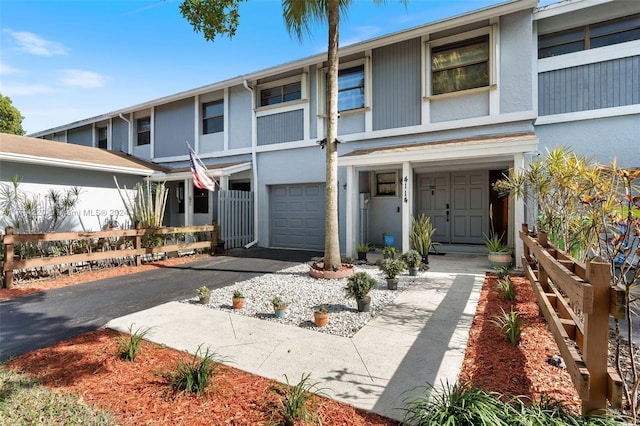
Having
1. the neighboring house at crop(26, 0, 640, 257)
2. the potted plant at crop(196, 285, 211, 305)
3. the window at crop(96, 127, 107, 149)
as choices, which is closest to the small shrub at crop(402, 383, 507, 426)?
the potted plant at crop(196, 285, 211, 305)

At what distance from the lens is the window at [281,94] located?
11.5 metres

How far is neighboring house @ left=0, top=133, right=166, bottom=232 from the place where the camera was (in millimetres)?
9297

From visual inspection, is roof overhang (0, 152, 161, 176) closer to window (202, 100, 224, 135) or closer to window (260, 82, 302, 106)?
window (202, 100, 224, 135)

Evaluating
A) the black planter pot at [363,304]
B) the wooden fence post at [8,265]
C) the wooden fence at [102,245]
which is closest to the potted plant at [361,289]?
the black planter pot at [363,304]

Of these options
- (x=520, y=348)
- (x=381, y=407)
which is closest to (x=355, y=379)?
(x=381, y=407)

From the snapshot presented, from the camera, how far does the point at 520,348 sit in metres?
3.39

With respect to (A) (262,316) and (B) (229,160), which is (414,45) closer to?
(B) (229,160)

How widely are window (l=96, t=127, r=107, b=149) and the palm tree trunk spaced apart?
14827 millimetres

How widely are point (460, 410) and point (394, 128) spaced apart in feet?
28.3

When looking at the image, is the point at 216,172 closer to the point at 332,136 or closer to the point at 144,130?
the point at 332,136

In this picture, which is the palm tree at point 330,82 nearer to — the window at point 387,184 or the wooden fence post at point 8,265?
the window at point 387,184

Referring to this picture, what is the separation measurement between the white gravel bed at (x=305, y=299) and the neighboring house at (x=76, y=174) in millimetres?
7701

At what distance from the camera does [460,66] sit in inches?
349

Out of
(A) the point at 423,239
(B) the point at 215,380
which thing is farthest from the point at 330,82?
(B) the point at 215,380
